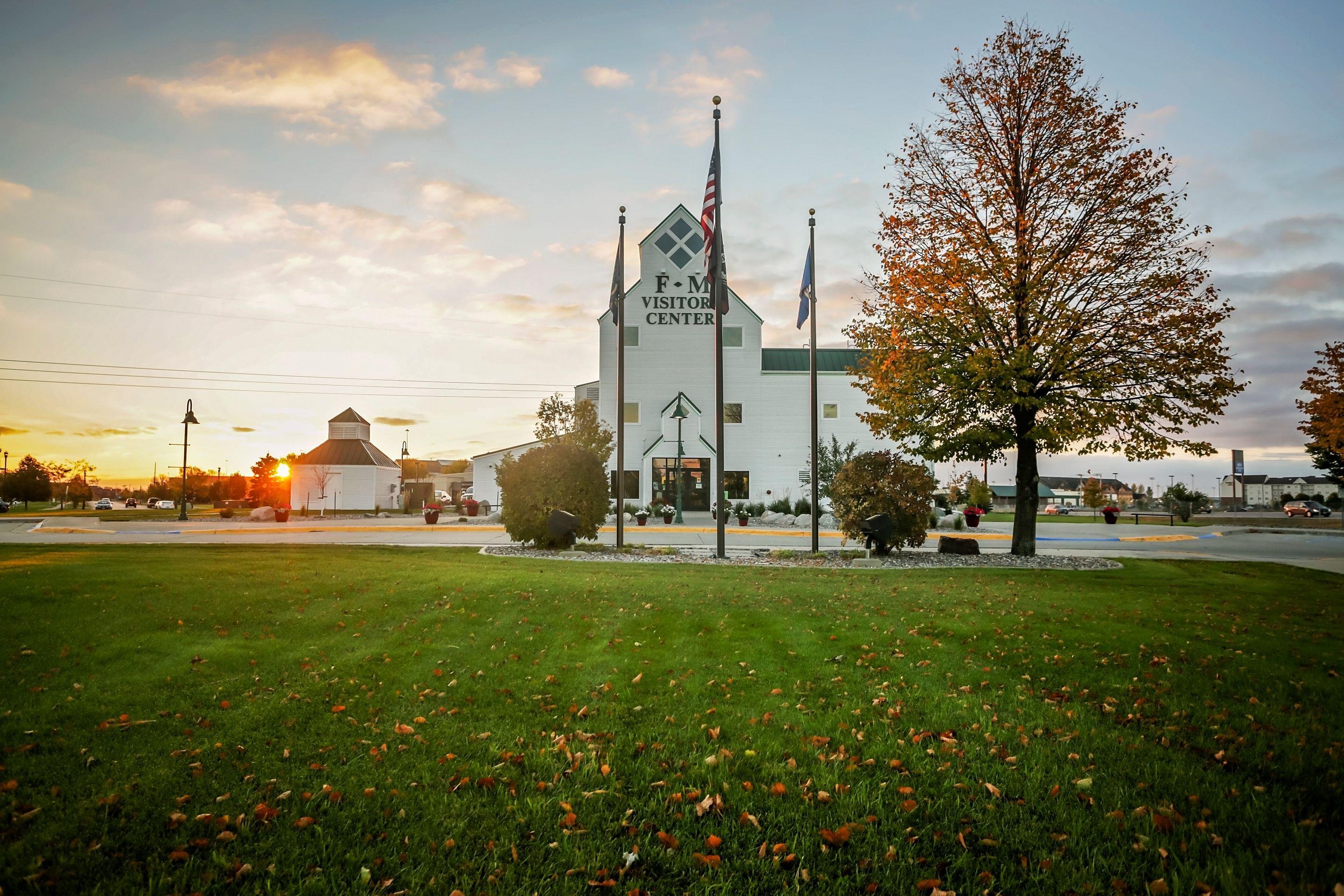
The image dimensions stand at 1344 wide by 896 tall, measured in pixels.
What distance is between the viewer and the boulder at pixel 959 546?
1888cm

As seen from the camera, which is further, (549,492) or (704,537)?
(704,537)

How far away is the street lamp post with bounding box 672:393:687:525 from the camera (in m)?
38.5

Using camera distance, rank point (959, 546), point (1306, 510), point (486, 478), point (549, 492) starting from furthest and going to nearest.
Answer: point (1306, 510)
point (486, 478)
point (549, 492)
point (959, 546)

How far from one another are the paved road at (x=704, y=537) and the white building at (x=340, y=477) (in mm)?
16267

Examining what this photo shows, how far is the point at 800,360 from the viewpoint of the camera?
4366cm

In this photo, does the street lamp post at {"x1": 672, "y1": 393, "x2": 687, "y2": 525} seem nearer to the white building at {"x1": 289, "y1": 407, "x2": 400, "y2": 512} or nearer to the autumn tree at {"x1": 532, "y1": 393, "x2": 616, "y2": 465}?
the autumn tree at {"x1": 532, "y1": 393, "x2": 616, "y2": 465}

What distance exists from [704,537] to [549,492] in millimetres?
8105

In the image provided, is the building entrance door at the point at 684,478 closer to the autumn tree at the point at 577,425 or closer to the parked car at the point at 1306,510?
the autumn tree at the point at 577,425

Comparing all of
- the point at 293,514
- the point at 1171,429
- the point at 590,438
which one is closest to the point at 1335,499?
the point at 1171,429

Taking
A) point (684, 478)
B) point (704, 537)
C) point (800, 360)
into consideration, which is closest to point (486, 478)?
point (684, 478)

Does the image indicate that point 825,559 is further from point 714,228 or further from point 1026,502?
point 714,228

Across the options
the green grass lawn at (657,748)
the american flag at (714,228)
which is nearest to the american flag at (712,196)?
the american flag at (714,228)

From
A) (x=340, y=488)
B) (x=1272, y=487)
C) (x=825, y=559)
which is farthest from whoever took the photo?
(x=1272, y=487)

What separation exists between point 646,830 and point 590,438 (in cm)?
3093
